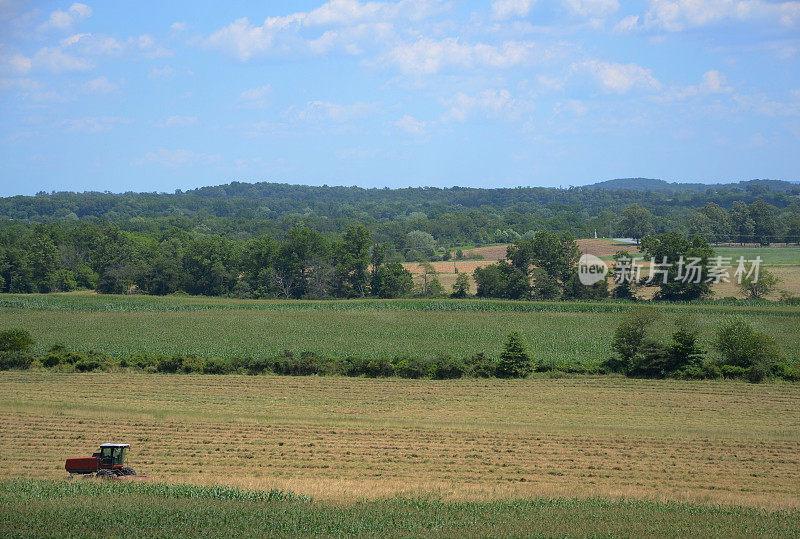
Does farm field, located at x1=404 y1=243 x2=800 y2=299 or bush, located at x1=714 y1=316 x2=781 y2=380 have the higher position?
farm field, located at x1=404 y1=243 x2=800 y2=299

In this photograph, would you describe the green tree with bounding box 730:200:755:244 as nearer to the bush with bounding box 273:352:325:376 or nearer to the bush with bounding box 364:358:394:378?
the bush with bounding box 364:358:394:378

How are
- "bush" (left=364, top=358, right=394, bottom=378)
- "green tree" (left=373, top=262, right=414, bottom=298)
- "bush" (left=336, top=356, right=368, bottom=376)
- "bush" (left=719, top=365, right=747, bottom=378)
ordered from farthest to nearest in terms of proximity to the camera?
"green tree" (left=373, top=262, right=414, bottom=298) < "bush" (left=336, top=356, right=368, bottom=376) < "bush" (left=364, top=358, right=394, bottom=378) < "bush" (left=719, top=365, right=747, bottom=378)

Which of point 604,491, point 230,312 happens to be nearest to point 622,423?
point 604,491

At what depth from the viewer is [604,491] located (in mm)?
18406

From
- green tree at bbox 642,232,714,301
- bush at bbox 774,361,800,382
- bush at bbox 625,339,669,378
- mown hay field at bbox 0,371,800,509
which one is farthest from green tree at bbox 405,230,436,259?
bush at bbox 774,361,800,382

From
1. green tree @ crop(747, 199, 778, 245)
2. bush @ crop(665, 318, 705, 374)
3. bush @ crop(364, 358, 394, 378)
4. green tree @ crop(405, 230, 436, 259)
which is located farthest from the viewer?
green tree @ crop(405, 230, 436, 259)

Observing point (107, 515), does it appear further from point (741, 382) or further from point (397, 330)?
point (397, 330)

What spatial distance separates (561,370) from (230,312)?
34.6 meters

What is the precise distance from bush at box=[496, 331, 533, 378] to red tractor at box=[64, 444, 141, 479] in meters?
21.1

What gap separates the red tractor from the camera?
61.5ft

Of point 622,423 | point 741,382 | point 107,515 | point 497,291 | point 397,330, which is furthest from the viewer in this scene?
point 497,291

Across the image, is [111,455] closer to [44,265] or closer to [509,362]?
[509,362]

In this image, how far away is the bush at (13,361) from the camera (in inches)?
1419

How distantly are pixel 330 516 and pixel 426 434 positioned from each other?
9.13 metres
